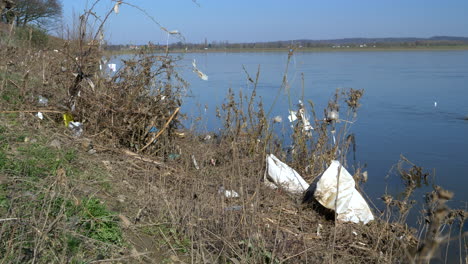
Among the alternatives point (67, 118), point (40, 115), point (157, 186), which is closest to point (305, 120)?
point (157, 186)

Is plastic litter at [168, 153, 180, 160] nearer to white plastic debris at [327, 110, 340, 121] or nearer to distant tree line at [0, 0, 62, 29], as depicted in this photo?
white plastic debris at [327, 110, 340, 121]

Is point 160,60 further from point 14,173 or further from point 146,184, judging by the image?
point 14,173

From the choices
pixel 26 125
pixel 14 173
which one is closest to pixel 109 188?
pixel 14 173

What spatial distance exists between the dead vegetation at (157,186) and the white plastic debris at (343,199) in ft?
0.34

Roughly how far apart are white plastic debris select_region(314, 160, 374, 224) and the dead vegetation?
0.34ft

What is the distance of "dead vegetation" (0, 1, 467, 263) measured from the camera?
2568 mm

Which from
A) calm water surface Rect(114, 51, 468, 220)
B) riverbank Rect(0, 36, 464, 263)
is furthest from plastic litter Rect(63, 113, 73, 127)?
calm water surface Rect(114, 51, 468, 220)

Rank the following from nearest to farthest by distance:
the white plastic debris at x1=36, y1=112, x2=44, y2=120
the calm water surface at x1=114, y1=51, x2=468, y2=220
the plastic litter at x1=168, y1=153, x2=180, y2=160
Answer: the white plastic debris at x1=36, y1=112, x2=44, y2=120
the plastic litter at x1=168, y1=153, x2=180, y2=160
the calm water surface at x1=114, y1=51, x2=468, y2=220

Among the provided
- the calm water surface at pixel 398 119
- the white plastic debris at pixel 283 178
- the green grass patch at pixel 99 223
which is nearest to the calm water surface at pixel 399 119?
the calm water surface at pixel 398 119

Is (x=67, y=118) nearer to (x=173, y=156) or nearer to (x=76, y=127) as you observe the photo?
(x=76, y=127)

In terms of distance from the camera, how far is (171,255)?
2846 mm

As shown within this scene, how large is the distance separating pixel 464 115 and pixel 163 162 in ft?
20.9

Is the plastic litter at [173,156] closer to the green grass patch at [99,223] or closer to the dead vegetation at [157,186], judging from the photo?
the dead vegetation at [157,186]

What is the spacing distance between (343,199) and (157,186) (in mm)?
1559
